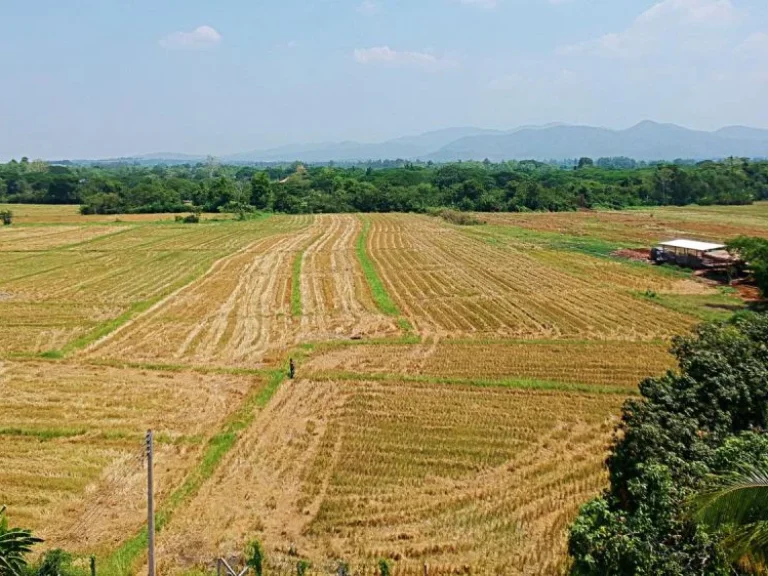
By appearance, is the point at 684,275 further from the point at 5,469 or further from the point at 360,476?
the point at 5,469

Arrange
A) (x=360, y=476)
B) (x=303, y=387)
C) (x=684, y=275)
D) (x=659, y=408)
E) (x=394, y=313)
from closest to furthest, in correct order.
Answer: (x=659, y=408), (x=360, y=476), (x=303, y=387), (x=394, y=313), (x=684, y=275)

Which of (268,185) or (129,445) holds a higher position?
(268,185)

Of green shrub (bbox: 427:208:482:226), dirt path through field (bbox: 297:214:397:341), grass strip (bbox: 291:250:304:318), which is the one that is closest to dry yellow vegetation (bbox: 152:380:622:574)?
dirt path through field (bbox: 297:214:397:341)

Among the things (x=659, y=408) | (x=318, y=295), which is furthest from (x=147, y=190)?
(x=659, y=408)

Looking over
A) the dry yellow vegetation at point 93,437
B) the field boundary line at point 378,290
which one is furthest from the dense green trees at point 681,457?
the field boundary line at point 378,290

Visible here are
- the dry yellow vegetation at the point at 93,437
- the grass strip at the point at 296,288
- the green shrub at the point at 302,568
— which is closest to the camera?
the green shrub at the point at 302,568

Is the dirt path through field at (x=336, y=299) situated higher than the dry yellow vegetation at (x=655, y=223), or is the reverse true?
the dry yellow vegetation at (x=655, y=223)

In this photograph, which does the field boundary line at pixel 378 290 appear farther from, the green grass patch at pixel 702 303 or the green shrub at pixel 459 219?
the green shrub at pixel 459 219

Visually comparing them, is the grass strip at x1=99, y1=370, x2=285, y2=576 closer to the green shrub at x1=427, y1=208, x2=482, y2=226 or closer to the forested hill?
the green shrub at x1=427, y1=208, x2=482, y2=226
